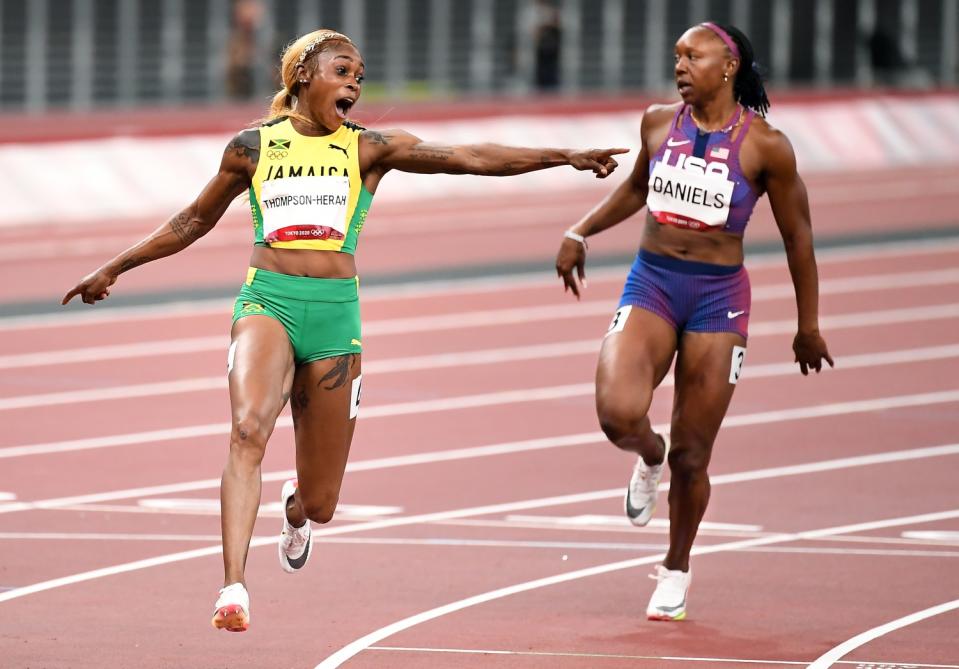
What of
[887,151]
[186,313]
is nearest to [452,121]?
[887,151]

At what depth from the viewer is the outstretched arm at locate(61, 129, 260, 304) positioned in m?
7.76

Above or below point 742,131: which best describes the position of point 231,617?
below

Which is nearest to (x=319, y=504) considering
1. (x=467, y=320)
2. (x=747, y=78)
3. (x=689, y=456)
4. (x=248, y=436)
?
(x=248, y=436)

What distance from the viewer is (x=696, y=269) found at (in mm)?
8516

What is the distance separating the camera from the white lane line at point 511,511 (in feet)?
30.3

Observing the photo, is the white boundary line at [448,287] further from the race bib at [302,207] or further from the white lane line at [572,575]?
the race bib at [302,207]

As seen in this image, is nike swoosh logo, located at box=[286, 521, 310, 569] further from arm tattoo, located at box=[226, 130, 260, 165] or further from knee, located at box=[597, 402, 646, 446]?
arm tattoo, located at box=[226, 130, 260, 165]

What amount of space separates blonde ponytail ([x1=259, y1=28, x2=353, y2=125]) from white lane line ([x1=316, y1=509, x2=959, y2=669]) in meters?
2.03

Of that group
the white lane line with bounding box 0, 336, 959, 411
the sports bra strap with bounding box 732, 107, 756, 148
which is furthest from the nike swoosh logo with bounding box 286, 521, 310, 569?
the white lane line with bounding box 0, 336, 959, 411

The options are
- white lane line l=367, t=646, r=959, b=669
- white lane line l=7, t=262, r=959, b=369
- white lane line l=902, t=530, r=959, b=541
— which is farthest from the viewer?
white lane line l=7, t=262, r=959, b=369

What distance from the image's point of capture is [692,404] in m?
8.46

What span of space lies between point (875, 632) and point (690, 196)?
1.92m

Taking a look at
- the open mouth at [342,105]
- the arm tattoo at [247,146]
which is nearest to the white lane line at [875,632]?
the open mouth at [342,105]

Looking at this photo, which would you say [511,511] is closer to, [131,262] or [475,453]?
[475,453]
